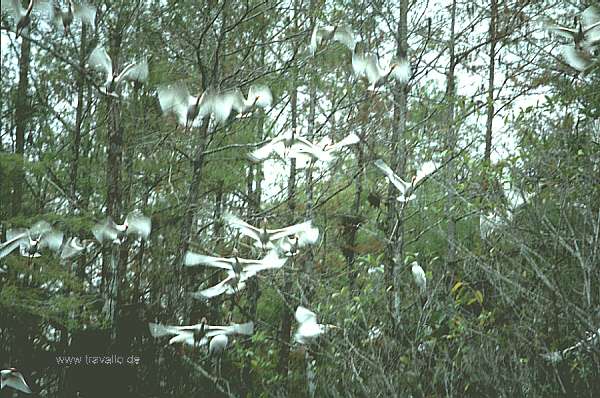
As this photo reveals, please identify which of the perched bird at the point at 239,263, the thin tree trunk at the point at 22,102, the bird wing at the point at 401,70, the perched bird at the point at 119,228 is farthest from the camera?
the thin tree trunk at the point at 22,102

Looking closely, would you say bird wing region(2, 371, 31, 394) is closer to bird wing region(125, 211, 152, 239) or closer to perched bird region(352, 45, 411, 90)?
bird wing region(125, 211, 152, 239)

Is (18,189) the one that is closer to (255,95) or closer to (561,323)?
(255,95)

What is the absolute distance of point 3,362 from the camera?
5.70m

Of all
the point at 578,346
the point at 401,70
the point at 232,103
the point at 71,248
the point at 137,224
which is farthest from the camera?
the point at 401,70

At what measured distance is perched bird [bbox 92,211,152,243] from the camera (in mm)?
5984

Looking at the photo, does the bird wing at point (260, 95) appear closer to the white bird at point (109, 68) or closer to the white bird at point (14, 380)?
the white bird at point (109, 68)

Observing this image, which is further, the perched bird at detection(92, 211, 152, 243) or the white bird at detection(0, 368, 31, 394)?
the perched bird at detection(92, 211, 152, 243)

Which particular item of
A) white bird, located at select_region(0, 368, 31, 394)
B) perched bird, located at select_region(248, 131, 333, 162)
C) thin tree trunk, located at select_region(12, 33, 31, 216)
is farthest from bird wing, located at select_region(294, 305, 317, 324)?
thin tree trunk, located at select_region(12, 33, 31, 216)

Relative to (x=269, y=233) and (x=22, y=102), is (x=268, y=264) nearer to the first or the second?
(x=269, y=233)

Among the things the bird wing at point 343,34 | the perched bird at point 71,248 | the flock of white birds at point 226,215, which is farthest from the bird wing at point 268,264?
the bird wing at point 343,34

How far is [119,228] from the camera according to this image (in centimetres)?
595

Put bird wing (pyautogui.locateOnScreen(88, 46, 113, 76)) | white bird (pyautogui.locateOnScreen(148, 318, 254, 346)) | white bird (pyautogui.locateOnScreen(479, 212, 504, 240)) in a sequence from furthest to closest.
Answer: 1. bird wing (pyautogui.locateOnScreen(88, 46, 113, 76))
2. white bird (pyautogui.locateOnScreen(148, 318, 254, 346))
3. white bird (pyautogui.locateOnScreen(479, 212, 504, 240))

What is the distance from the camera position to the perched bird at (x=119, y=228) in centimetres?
598

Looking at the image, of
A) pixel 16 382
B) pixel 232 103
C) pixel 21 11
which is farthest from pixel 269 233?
pixel 21 11
